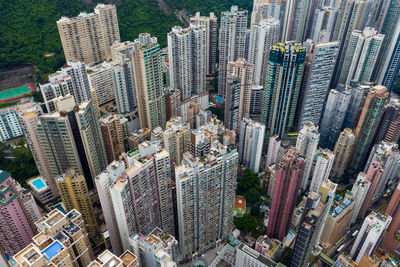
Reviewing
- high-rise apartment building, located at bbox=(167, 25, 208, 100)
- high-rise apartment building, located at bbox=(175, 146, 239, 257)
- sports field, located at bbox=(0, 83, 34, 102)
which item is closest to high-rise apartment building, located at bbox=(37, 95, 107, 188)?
high-rise apartment building, located at bbox=(175, 146, 239, 257)

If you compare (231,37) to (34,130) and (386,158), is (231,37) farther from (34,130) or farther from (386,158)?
(34,130)

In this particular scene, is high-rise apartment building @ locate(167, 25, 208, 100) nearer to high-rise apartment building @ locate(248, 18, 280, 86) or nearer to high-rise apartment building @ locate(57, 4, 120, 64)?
high-rise apartment building @ locate(248, 18, 280, 86)

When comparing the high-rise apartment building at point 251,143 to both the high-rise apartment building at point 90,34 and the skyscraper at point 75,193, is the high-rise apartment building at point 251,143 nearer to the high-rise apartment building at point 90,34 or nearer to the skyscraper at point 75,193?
the skyscraper at point 75,193

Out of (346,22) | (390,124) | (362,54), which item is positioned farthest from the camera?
(346,22)

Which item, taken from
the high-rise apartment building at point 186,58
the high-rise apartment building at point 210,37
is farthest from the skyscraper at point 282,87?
the high-rise apartment building at point 210,37

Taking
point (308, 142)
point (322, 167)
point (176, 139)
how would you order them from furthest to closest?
point (308, 142) → point (322, 167) → point (176, 139)

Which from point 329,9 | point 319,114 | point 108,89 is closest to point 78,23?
point 108,89

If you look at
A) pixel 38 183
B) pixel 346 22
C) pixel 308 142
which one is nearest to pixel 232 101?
pixel 308 142
